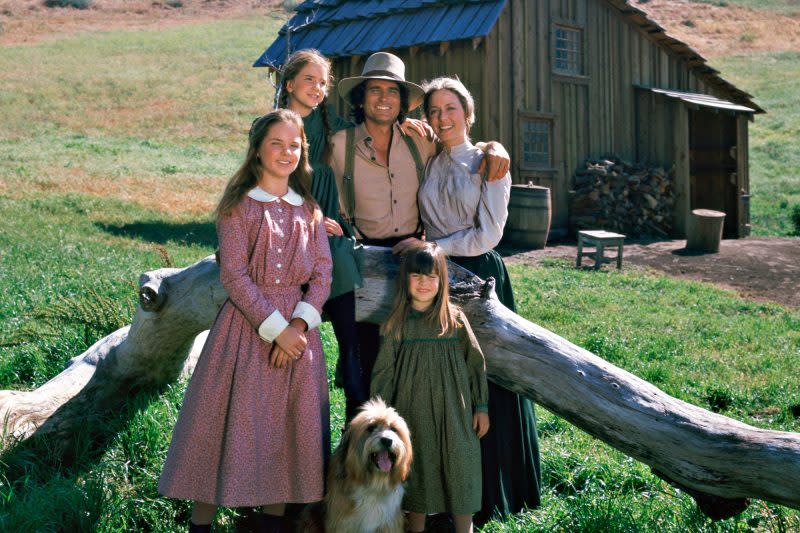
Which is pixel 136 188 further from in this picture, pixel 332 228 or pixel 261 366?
pixel 261 366

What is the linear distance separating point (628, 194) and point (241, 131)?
55.0 feet

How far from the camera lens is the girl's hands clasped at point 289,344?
349cm

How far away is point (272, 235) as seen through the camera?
11.8 feet

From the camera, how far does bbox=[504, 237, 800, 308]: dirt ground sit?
11.5 meters

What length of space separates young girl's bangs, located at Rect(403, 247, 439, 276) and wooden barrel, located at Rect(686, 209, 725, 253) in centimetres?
1164

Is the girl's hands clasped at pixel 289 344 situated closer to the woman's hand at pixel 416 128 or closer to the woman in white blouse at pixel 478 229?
the woman in white blouse at pixel 478 229

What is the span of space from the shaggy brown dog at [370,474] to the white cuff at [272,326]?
53 centimetres

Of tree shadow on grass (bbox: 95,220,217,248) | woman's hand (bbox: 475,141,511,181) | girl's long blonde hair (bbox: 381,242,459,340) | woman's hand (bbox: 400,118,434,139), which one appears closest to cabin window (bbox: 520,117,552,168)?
tree shadow on grass (bbox: 95,220,217,248)

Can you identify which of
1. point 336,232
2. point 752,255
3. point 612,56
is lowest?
point 752,255

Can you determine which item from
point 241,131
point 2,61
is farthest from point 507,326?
point 2,61

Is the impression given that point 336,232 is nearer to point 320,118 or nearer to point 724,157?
point 320,118

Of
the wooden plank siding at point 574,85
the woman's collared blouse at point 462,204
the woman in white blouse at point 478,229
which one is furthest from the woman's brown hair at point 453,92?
the wooden plank siding at point 574,85

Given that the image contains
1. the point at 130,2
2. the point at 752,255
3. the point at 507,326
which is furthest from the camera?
the point at 130,2

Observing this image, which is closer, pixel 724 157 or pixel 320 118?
pixel 320 118
